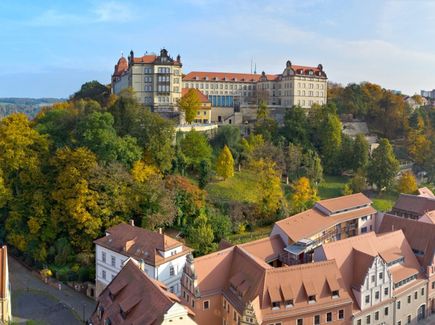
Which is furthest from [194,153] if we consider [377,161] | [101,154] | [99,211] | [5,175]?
[377,161]

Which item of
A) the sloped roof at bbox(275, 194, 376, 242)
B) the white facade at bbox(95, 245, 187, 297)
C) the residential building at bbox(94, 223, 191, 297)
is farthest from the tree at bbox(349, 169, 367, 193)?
the white facade at bbox(95, 245, 187, 297)

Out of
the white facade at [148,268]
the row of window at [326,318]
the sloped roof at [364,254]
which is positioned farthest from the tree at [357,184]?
the white facade at [148,268]

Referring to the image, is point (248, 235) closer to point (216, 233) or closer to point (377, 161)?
point (216, 233)

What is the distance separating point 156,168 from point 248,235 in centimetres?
1143

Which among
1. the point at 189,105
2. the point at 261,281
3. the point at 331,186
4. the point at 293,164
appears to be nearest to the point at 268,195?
the point at 293,164

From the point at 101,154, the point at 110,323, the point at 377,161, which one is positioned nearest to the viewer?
the point at 110,323

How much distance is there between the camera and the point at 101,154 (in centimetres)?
4531

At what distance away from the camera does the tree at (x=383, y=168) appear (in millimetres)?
60406

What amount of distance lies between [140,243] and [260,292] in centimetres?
1015

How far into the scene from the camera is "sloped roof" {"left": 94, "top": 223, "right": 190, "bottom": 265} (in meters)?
33.8

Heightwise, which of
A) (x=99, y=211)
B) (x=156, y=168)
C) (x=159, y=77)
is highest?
(x=159, y=77)

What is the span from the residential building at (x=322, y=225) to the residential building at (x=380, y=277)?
10.6 feet

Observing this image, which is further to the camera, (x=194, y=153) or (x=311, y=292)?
(x=194, y=153)

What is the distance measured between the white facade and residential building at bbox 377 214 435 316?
1903cm
